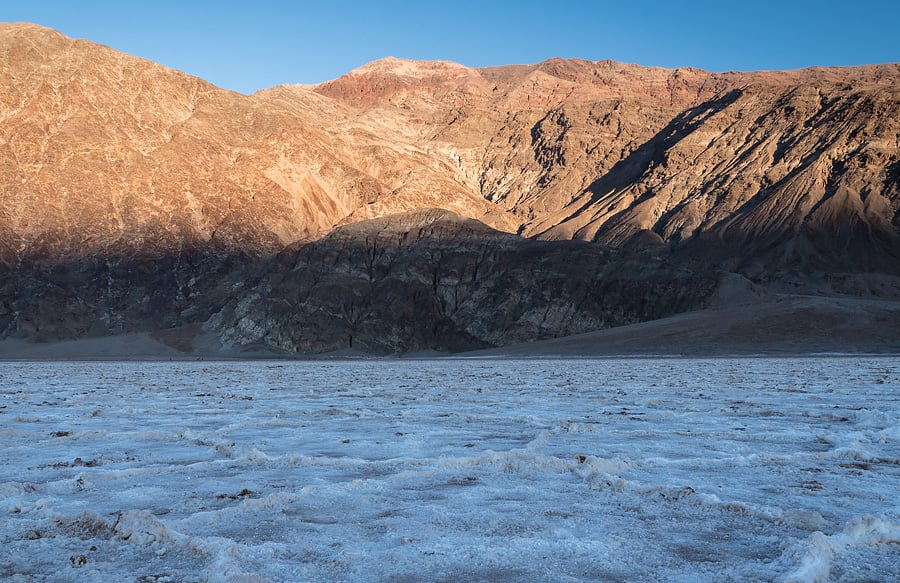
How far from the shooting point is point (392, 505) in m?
5.28

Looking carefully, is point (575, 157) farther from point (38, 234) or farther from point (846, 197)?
point (38, 234)

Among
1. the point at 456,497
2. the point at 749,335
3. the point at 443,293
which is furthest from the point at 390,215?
the point at 456,497

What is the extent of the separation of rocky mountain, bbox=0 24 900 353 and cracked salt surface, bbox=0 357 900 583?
178ft

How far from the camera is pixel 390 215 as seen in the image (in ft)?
262

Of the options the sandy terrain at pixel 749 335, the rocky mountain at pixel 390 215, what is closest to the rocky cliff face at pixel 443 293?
the rocky mountain at pixel 390 215

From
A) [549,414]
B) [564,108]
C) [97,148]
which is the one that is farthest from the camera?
[564,108]

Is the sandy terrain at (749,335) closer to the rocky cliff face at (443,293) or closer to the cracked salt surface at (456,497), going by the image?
the rocky cliff face at (443,293)

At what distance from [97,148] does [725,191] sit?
7005cm

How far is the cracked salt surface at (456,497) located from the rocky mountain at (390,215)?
178ft

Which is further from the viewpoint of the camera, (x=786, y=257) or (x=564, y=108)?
(x=564, y=108)

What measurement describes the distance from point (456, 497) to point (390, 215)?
75.3 metres

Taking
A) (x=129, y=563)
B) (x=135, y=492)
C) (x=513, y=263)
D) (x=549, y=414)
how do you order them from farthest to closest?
(x=513, y=263)
(x=549, y=414)
(x=135, y=492)
(x=129, y=563)

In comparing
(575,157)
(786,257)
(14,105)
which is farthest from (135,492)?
(575,157)

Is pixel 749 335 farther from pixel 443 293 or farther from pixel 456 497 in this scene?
pixel 456 497
